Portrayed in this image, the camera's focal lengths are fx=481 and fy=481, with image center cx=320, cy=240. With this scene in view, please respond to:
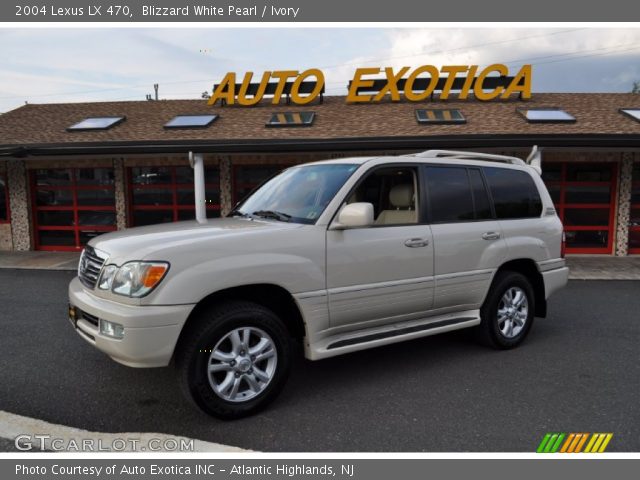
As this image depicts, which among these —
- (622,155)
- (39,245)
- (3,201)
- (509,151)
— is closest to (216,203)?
(39,245)

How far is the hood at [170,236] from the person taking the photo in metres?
3.26

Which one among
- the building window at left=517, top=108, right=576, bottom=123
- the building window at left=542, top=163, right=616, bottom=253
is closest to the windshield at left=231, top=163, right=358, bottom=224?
the building window at left=542, top=163, right=616, bottom=253

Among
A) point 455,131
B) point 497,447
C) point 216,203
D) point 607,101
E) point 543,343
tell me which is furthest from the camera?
point 607,101

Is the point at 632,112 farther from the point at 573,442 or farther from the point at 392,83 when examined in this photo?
the point at 573,442

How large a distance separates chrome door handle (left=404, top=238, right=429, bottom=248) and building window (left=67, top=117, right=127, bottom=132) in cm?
1172

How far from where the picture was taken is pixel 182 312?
10.4 ft

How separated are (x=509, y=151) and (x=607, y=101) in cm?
519

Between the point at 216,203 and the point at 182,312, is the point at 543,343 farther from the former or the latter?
the point at 216,203

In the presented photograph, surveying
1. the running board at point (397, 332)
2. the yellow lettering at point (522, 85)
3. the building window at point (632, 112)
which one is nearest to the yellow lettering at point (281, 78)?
the yellow lettering at point (522, 85)

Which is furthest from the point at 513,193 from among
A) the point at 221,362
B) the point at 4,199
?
the point at 4,199

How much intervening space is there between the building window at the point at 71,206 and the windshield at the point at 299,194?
10.00m

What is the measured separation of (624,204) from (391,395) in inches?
444

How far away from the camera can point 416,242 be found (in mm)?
4164

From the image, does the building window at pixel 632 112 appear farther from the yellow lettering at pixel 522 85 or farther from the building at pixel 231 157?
the yellow lettering at pixel 522 85
